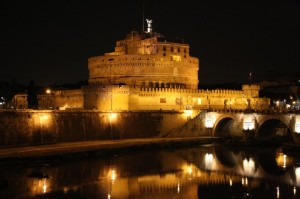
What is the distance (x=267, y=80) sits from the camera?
95.4 m

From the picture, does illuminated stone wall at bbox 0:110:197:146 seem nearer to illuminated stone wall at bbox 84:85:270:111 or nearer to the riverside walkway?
the riverside walkway

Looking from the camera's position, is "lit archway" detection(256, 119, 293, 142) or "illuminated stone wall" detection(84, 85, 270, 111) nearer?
"lit archway" detection(256, 119, 293, 142)

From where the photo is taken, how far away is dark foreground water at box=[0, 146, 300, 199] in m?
26.7

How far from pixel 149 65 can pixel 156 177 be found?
2771 cm

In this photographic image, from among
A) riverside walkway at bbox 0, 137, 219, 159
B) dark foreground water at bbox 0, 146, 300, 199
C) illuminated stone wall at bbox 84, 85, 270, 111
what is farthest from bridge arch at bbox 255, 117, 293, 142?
illuminated stone wall at bbox 84, 85, 270, 111

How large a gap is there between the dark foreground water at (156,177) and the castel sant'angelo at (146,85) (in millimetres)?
12512

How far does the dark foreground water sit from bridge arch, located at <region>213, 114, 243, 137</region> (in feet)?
34.1

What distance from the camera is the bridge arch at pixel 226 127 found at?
167ft

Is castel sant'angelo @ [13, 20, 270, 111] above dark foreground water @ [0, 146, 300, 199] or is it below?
above

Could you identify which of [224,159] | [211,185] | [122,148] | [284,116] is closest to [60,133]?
[122,148]

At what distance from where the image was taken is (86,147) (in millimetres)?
37500

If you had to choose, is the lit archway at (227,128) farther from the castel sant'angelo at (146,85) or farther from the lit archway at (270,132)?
the castel sant'angelo at (146,85)

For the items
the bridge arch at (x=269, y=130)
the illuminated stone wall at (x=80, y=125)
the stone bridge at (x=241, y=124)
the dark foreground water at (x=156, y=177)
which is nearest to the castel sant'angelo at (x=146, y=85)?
the illuminated stone wall at (x=80, y=125)

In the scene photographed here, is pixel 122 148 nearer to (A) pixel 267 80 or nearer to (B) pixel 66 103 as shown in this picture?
(B) pixel 66 103
